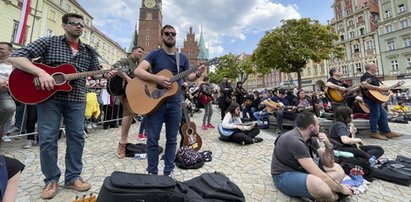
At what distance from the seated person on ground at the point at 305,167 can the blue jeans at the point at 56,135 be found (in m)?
2.76

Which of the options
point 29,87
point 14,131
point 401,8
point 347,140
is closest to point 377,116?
point 347,140

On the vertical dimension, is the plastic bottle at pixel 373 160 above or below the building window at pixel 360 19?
below

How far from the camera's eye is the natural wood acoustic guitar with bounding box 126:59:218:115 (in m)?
2.72

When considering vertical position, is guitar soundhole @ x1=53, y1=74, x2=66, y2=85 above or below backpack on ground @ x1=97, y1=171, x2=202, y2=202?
above

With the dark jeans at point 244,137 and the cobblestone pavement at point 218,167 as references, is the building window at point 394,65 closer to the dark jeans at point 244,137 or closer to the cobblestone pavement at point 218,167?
the cobblestone pavement at point 218,167

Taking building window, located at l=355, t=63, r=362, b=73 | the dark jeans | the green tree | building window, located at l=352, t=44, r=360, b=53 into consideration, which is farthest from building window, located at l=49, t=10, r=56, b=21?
building window, located at l=352, t=44, r=360, b=53

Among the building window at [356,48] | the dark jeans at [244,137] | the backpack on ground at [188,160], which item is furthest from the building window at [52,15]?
the building window at [356,48]

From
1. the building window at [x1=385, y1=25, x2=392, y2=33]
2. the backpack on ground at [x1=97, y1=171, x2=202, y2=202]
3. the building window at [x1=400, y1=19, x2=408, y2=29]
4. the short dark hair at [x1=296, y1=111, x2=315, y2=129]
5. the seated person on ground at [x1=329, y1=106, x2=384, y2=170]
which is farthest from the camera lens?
the building window at [x1=385, y1=25, x2=392, y2=33]

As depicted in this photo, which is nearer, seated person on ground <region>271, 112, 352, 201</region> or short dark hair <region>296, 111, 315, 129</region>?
seated person on ground <region>271, 112, 352, 201</region>

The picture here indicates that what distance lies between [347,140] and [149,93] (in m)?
3.60

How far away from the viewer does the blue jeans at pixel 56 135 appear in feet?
8.04

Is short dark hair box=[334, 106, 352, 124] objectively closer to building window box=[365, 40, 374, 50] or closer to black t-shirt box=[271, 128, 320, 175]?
black t-shirt box=[271, 128, 320, 175]

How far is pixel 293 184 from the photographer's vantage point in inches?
101

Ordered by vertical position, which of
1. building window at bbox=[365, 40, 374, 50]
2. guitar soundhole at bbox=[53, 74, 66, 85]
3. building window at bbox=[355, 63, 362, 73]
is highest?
building window at bbox=[365, 40, 374, 50]
